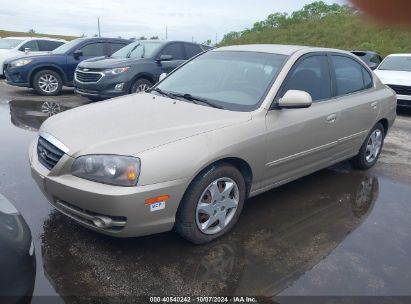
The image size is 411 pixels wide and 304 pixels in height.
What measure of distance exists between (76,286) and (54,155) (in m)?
1.02

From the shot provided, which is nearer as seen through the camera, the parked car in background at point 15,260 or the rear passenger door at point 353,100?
the parked car in background at point 15,260

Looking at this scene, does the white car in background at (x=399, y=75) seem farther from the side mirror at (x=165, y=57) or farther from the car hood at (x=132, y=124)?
the car hood at (x=132, y=124)

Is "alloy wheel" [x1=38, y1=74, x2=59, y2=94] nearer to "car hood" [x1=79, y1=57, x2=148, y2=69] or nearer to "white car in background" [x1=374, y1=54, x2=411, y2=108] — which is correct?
"car hood" [x1=79, y1=57, x2=148, y2=69]

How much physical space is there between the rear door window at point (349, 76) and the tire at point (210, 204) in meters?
1.90

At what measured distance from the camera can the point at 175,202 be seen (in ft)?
9.50

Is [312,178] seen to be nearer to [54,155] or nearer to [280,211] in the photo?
[280,211]

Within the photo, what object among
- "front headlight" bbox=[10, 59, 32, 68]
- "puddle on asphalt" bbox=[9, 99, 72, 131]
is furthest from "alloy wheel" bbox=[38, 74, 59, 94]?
"puddle on asphalt" bbox=[9, 99, 72, 131]

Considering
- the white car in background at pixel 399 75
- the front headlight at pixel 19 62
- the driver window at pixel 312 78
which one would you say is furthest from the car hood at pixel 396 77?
the front headlight at pixel 19 62

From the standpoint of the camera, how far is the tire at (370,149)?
16.6 ft

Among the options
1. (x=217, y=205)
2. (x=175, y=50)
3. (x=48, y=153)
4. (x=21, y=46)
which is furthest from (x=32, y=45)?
(x=217, y=205)

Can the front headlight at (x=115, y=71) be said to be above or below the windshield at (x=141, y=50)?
below

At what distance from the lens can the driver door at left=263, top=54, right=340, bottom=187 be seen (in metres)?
3.60

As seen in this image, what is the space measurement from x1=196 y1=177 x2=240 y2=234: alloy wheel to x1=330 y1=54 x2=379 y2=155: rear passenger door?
5.75 feet

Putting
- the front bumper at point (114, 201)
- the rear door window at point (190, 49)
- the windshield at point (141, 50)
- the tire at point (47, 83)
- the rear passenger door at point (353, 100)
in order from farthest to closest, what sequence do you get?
the tire at point (47, 83), the rear door window at point (190, 49), the windshield at point (141, 50), the rear passenger door at point (353, 100), the front bumper at point (114, 201)
